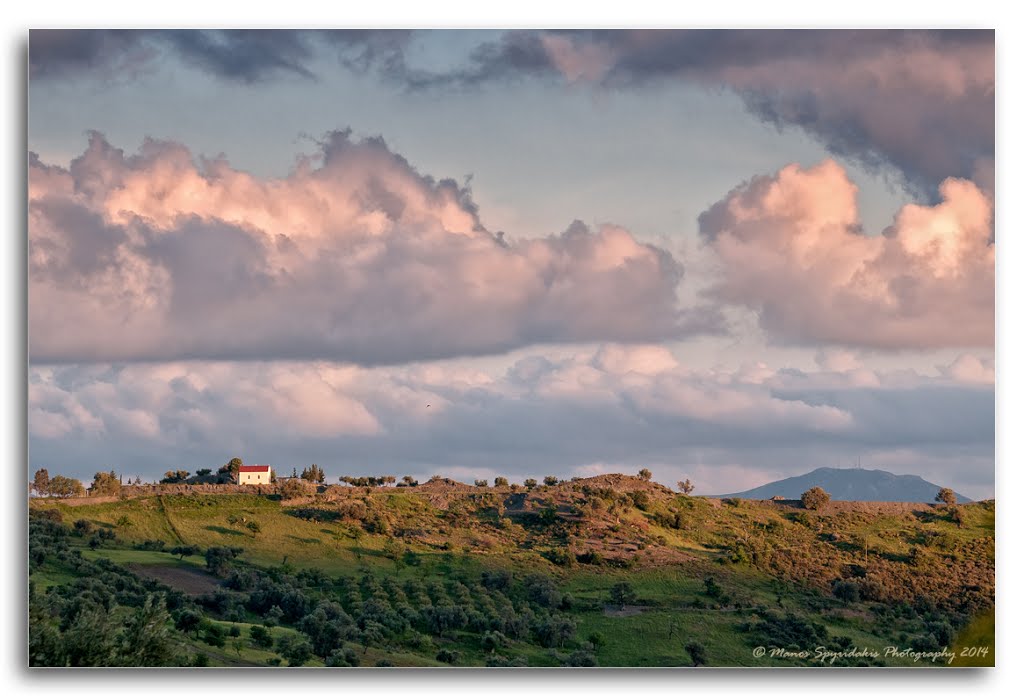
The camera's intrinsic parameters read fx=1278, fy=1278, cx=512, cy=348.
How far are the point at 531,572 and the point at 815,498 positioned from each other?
59.8ft

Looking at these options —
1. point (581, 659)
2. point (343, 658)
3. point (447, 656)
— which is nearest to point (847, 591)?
point (581, 659)

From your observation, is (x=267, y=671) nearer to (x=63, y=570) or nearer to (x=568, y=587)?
(x=63, y=570)

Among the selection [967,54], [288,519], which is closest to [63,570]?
[288,519]

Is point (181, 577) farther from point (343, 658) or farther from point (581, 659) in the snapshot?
point (581, 659)

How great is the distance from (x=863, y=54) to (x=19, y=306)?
24.8m

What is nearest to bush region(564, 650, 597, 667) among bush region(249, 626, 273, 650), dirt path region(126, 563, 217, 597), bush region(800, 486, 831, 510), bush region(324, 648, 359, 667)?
bush region(324, 648, 359, 667)

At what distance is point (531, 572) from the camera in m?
58.9

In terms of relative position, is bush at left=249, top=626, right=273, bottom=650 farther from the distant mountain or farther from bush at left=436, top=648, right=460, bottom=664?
the distant mountain

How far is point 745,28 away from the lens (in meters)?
35.0

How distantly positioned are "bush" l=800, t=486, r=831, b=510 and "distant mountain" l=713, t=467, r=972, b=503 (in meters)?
0.35

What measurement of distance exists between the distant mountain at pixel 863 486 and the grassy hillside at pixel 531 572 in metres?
1.20

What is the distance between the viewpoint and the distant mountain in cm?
6356

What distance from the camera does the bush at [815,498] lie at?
67625mm

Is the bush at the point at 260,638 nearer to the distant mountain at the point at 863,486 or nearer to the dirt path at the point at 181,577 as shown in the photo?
the dirt path at the point at 181,577
